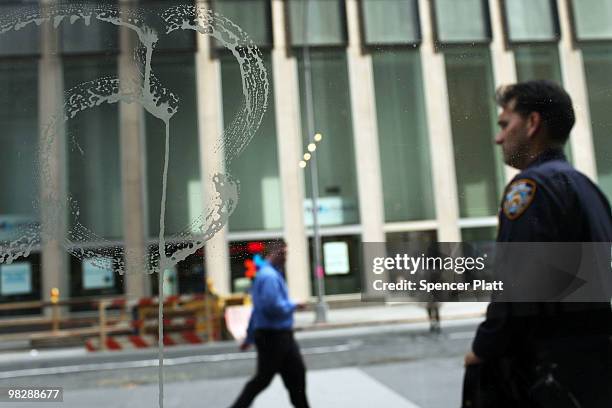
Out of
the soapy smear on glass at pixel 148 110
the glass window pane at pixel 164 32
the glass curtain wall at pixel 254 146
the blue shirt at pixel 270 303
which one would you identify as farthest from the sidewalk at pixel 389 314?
the glass window pane at pixel 164 32

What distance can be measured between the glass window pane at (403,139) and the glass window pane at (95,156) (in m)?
1.05

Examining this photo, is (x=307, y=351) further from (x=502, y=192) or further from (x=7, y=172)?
(x=7, y=172)

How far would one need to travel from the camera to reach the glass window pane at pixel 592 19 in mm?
2307

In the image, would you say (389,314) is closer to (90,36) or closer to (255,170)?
(255,170)

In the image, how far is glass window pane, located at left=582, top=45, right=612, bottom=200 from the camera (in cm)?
218

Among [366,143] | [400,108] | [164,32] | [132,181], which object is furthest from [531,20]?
[132,181]

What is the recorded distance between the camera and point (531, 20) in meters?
2.29

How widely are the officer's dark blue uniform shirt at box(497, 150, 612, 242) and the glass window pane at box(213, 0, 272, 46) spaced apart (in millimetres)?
1127

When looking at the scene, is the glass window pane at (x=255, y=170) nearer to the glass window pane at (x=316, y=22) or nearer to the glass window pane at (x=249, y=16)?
the glass window pane at (x=249, y=16)

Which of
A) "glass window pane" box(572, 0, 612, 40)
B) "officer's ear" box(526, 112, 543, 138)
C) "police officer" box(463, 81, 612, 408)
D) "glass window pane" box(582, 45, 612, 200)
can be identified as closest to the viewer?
"police officer" box(463, 81, 612, 408)

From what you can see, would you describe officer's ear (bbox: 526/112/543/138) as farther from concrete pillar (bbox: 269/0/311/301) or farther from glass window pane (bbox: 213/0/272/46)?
glass window pane (bbox: 213/0/272/46)

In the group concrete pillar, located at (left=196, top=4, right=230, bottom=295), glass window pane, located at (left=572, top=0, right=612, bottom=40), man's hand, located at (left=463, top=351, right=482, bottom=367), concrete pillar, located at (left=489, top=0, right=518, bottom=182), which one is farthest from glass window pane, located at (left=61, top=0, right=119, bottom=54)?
glass window pane, located at (left=572, top=0, right=612, bottom=40)

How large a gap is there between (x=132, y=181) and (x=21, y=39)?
0.76 m

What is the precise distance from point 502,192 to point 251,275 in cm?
101
